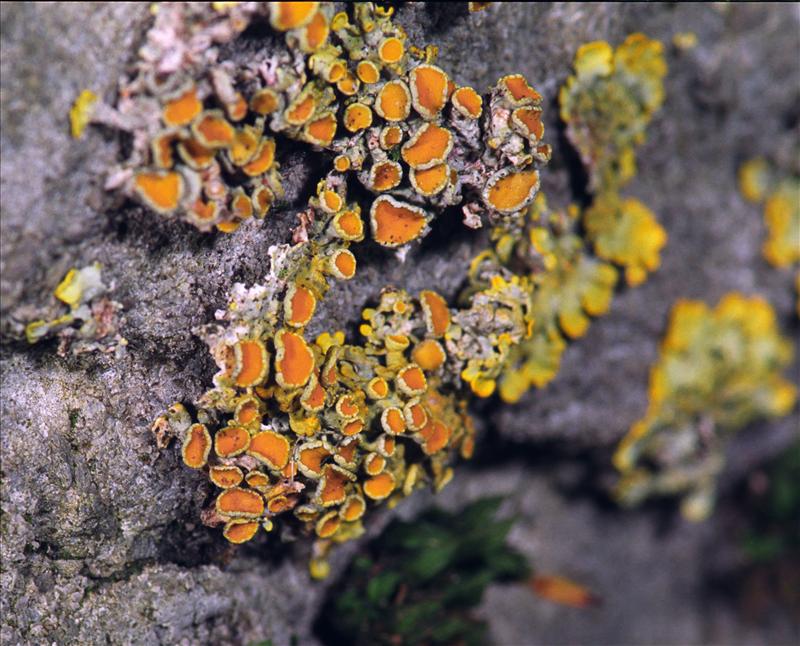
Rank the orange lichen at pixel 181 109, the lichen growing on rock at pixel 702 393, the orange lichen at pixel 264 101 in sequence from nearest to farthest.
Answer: the orange lichen at pixel 181 109, the orange lichen at pixel 264 101, the lichen growing on rock at pixel 702 393

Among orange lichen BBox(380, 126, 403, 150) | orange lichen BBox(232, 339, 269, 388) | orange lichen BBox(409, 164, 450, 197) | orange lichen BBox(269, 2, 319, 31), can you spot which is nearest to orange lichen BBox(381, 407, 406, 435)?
orange lichen BBox(232, 339, 269, 388)

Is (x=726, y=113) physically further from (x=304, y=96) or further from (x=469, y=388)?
(x=304, y=96)

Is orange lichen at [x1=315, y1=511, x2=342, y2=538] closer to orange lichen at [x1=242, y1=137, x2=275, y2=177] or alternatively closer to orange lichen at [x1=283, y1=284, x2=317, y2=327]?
orange lichen at [x1=283, y1=284, x2=317, y2=327]

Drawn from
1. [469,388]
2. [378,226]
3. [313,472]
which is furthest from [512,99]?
[313,472]

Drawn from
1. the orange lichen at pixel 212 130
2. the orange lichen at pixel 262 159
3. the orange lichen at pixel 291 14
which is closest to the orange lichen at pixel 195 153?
the orange lichen at pixel 212 130

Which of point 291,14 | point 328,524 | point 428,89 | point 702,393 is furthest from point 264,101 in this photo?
point 702,393

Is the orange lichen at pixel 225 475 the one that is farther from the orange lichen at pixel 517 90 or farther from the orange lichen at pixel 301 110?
the orange lichen at pixel 517 90

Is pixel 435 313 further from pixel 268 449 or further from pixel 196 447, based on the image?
pixel 196 447
